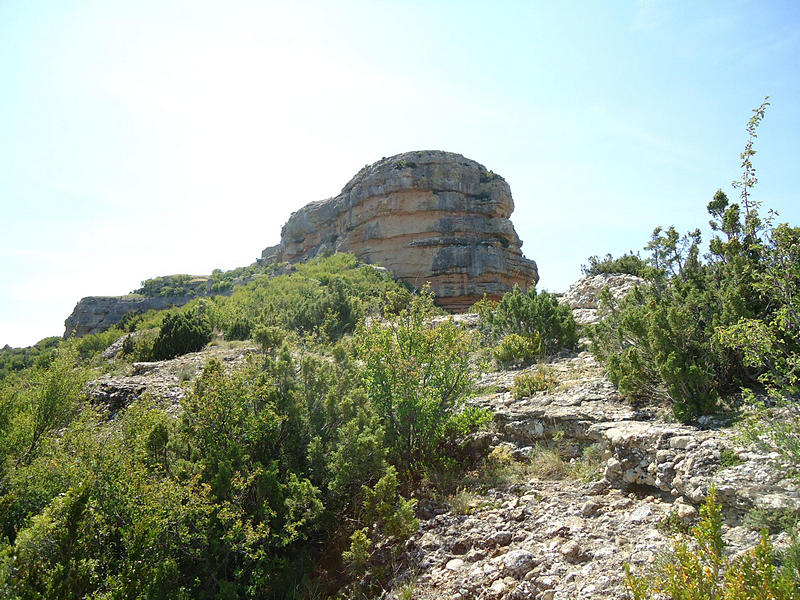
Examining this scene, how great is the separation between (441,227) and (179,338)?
73.5 ft

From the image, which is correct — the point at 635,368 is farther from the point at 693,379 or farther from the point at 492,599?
the point at 492,599

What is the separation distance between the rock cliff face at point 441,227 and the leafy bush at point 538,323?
19340 mm

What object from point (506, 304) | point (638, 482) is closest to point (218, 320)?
point (506, 304)

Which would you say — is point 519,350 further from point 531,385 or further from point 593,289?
point 593,289

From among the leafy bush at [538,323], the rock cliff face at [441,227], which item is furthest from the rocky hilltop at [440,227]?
the leafy bush at [538,323]

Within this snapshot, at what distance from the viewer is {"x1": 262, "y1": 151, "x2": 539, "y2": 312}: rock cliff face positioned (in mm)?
33219

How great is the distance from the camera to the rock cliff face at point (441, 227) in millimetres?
33219

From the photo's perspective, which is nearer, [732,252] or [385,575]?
[385,575]

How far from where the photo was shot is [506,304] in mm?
13523

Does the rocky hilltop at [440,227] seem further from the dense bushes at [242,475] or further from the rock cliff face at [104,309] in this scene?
the dense bushes at [242,475]

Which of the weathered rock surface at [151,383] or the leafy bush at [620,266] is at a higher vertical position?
the leafy bush at [620,266]

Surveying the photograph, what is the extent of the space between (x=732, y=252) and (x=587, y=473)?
434cm

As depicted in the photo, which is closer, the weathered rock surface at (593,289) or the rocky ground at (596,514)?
the rocky ground at (596,514)

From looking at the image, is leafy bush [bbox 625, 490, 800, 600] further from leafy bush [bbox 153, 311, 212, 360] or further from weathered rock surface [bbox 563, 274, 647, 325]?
leafy bush [bbox 153, 311, 212, 360]
